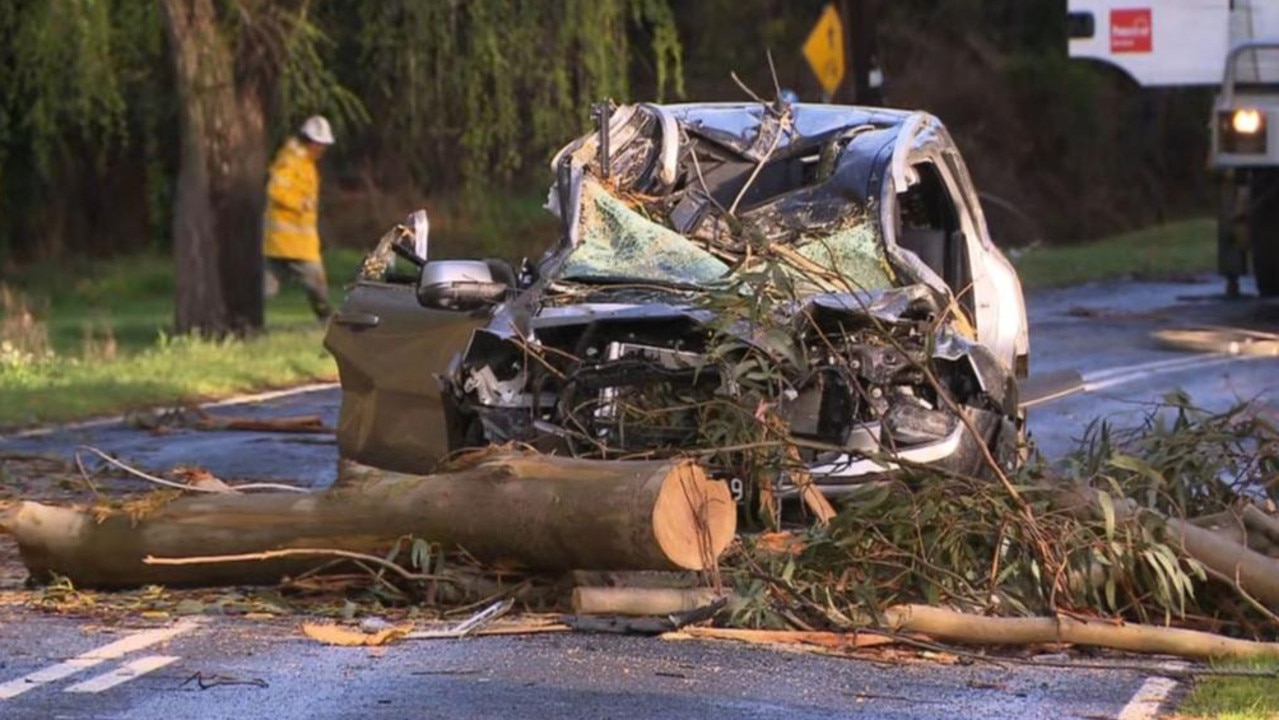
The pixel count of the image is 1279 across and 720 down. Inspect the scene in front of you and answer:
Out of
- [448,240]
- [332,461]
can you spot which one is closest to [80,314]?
[448,240]

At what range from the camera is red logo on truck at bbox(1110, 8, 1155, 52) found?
76.5 ft

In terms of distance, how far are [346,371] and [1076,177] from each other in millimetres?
31880

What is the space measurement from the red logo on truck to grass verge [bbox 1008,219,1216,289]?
406 centimetres

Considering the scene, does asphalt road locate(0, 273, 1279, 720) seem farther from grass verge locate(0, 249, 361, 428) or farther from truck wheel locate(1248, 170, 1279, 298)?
truck wheel locate(1248, 170, 1279, 298)

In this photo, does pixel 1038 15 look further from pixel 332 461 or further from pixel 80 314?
pixel 332 461

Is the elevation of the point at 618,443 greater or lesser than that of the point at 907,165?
lesser

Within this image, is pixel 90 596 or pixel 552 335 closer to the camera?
pixel 90 596

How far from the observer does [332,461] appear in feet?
44.6

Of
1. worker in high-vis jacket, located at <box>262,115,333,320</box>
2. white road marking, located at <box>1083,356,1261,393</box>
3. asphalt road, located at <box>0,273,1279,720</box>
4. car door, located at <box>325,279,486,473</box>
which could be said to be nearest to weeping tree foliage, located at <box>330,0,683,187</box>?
worker in high-vis jacket, located at <box>262,115,333,320</box>

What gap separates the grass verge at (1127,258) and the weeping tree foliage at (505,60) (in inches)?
256

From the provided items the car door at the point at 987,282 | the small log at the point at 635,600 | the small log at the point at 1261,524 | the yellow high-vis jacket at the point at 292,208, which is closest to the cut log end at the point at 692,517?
the small log at the point at 635,600

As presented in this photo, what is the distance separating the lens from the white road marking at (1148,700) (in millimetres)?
7070

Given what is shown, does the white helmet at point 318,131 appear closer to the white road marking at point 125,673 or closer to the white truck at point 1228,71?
the white truck at point 1228,71

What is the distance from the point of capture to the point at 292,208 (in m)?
22.4
